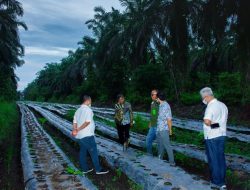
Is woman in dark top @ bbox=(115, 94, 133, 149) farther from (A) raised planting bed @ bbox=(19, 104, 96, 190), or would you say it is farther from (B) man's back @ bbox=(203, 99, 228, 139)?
(B) man's back @ bbox=(203, 99, 228, 139)

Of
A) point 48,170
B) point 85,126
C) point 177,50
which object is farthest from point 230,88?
point 48,170

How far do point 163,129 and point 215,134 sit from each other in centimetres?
217

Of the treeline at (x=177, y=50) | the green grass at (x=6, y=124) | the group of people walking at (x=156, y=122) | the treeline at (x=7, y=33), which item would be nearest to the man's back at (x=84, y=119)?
the group of people walking at (x=156, y=122)

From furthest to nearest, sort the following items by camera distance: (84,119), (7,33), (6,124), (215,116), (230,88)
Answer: (7,33), (230,88), (6,124), (84,119), (215,116)

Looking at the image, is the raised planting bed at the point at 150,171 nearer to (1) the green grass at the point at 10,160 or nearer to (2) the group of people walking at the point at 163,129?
(2) the group of people walking at the point at 163,129

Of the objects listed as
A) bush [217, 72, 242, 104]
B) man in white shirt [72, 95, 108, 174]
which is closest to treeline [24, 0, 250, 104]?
bush [217, 72, 242, 104]

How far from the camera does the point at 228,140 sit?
13.0m

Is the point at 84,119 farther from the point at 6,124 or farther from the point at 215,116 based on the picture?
the point at 6,124

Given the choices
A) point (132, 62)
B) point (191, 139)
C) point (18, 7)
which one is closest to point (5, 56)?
point (18, 7)

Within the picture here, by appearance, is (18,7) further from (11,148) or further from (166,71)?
(11,148)

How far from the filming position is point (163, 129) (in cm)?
861

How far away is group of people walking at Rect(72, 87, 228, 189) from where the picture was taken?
6.56m

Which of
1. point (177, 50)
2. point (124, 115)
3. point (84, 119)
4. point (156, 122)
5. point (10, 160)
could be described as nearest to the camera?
point (84, 119)

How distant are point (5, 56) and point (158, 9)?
1877 centimetres
